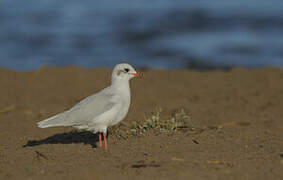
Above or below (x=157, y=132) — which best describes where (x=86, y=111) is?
above

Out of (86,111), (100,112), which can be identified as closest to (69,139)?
(86,111)

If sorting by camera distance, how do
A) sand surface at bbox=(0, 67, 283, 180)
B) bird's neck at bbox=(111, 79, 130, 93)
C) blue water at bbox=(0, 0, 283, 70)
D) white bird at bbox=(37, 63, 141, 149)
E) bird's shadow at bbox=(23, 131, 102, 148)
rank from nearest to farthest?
sand surface at bbox=(0, 67, 283, 180) < white bird at bbox=(37, 63, 141, 149) < bird's neck at bbox=(111, 79, 130, 93) < bird's shadow at bbox=(23, 131, 102, 148) < blue water at bbox=(0, 0, 283, 70)

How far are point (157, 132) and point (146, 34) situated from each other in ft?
47.2

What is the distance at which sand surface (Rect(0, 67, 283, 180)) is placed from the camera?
4656 mm

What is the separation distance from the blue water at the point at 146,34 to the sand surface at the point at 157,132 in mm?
5138

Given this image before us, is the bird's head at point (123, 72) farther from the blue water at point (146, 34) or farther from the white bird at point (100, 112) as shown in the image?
the blue water at point (146, 34)

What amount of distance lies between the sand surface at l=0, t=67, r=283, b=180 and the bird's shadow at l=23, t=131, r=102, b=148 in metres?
0.02

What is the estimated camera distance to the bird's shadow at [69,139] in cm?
647

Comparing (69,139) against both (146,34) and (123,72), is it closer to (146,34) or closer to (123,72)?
(123,72)

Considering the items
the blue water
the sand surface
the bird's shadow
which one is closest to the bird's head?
the sand surface

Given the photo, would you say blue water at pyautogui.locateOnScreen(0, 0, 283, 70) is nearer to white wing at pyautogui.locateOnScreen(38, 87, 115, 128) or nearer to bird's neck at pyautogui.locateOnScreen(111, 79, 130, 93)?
bird's neck at pyautogui.locateOnScreen(111, 79, 130, 93)

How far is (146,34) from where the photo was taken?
20.4 metres

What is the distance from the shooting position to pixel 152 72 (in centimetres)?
1168

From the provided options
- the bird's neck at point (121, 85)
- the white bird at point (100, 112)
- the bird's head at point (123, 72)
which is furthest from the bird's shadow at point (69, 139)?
the bird's head at point (123, 72)
